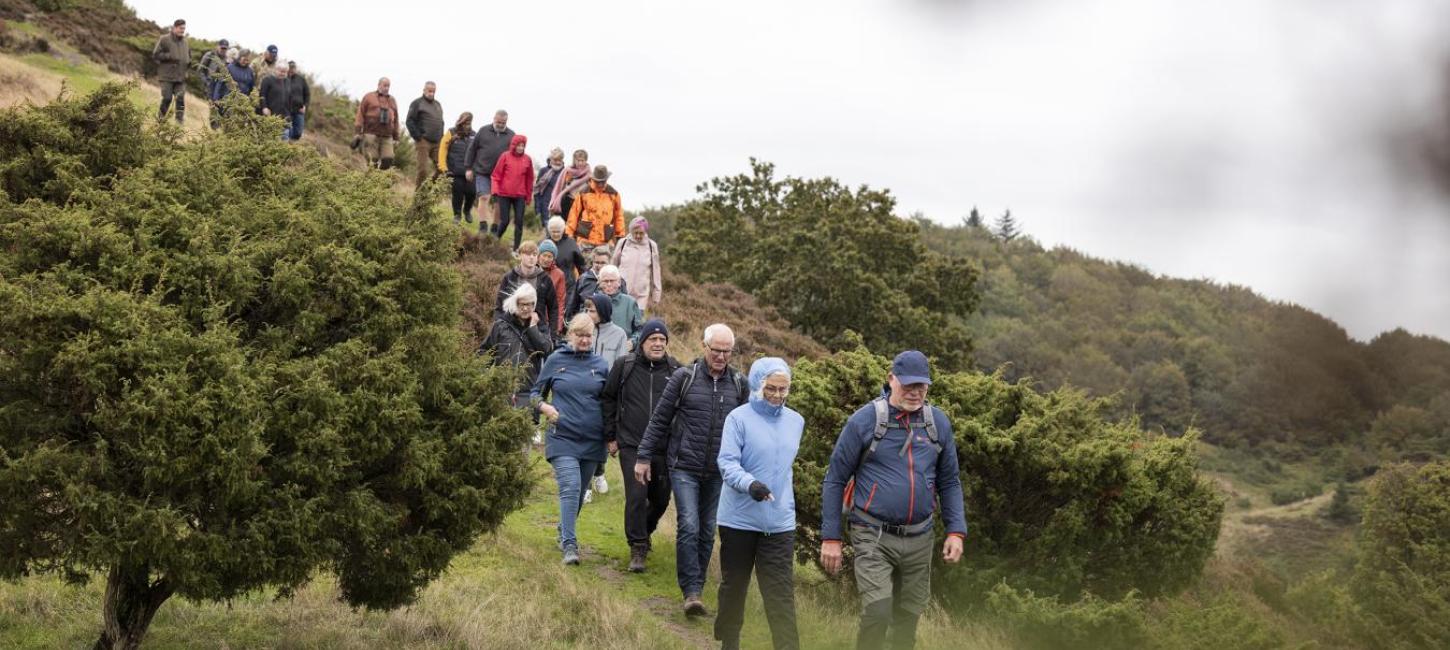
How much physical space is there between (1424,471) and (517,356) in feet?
68.6

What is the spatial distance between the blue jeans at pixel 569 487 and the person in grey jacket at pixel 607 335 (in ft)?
4.57

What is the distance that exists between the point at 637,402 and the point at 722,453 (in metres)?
1.90

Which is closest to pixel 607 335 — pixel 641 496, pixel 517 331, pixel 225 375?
pixel 517 331

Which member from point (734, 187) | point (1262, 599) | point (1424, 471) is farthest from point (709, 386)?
point (734, 187)

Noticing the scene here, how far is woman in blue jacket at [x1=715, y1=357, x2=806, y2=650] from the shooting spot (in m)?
7.74

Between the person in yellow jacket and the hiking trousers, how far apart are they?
10.6 m

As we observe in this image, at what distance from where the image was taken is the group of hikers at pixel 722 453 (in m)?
7.21

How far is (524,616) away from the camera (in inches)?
328

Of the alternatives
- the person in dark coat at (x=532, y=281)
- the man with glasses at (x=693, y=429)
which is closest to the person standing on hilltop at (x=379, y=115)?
the person in dark coat at (x=532, y=281)

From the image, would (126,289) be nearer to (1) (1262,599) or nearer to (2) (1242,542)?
(1) (1262,599)

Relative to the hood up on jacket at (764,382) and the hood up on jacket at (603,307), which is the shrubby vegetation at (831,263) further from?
the hood up on jacket at (764,382)

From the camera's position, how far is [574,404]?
9.79m

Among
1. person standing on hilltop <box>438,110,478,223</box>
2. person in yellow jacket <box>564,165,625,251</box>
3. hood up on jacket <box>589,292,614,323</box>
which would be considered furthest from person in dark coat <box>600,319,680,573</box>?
person standing on hilltop <box>438,110,478,223</box>

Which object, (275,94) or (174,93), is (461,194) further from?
(174,93)
